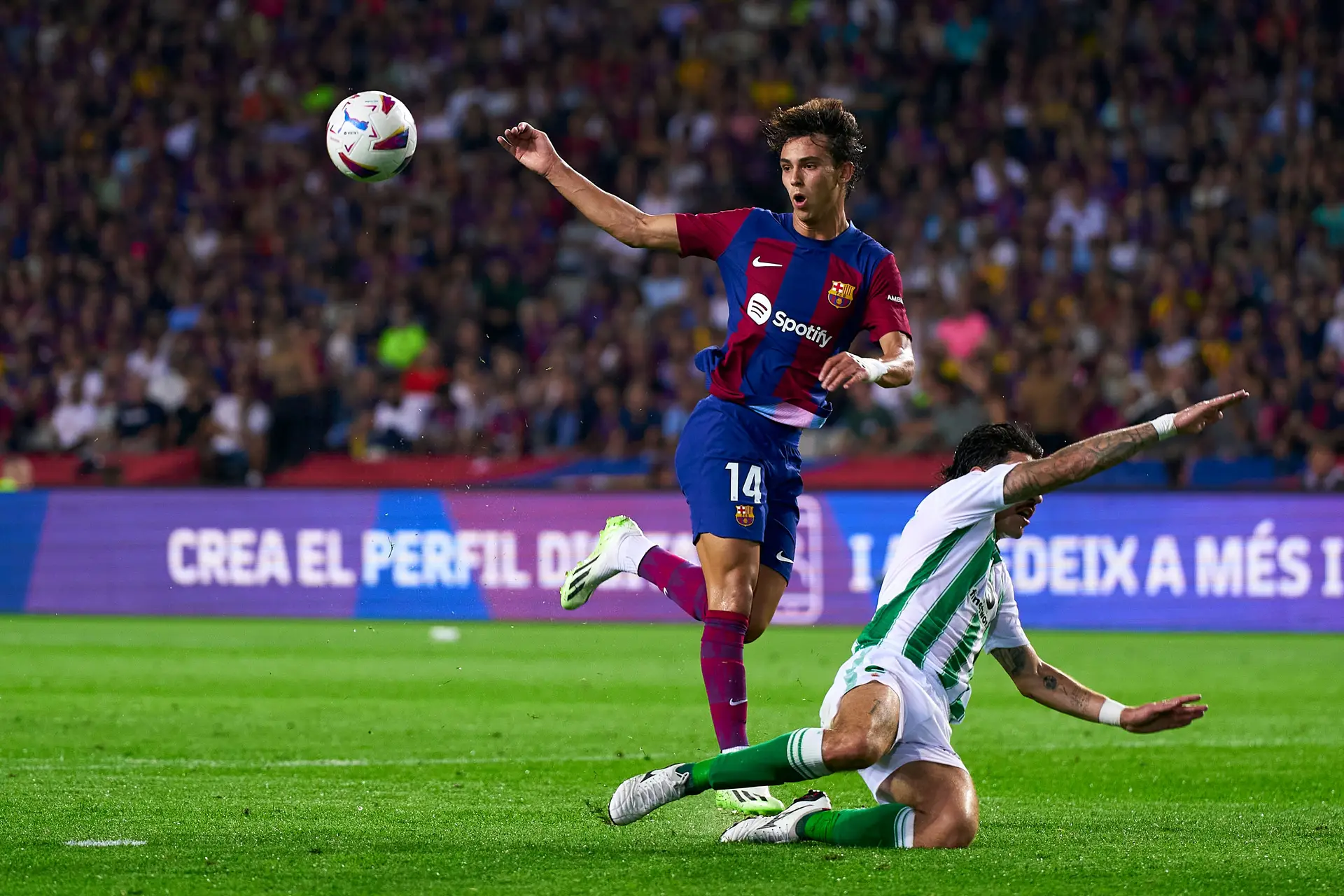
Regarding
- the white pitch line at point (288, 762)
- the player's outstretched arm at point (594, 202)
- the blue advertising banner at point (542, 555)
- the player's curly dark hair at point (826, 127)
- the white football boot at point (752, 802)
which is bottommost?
the blue advertising banner at point (542, 555)

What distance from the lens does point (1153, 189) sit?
18.6m

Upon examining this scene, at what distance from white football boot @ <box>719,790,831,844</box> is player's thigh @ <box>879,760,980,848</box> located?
0.97ft

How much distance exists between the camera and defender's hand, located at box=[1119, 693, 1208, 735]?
531 cm

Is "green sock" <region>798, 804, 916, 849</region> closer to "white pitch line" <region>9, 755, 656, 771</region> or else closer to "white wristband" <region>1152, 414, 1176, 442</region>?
"white wristband" <region>1152, 414, 1176, 442</region>

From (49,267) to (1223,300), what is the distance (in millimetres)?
12894

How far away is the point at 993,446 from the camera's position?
5789 millimetres

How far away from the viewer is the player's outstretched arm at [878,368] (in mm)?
5535

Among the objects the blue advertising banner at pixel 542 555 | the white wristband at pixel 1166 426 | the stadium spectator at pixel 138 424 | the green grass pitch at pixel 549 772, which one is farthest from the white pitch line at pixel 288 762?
the stadium spectator at pixel 138 424

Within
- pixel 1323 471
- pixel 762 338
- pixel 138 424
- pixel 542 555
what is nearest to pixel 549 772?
pixel 762 338

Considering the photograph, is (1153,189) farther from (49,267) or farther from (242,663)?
(49,267)

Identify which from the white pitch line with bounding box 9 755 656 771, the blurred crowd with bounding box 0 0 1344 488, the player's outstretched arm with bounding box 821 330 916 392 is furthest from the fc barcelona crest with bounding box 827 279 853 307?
the blurred crowd with bounding box 0 0 1344 488

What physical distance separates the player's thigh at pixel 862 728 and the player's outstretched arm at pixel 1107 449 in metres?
0.78

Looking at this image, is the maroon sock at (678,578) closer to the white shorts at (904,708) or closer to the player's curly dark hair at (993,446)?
the white shorts at (904,708)

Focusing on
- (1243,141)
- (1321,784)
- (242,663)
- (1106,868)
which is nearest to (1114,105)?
(1243,141)
